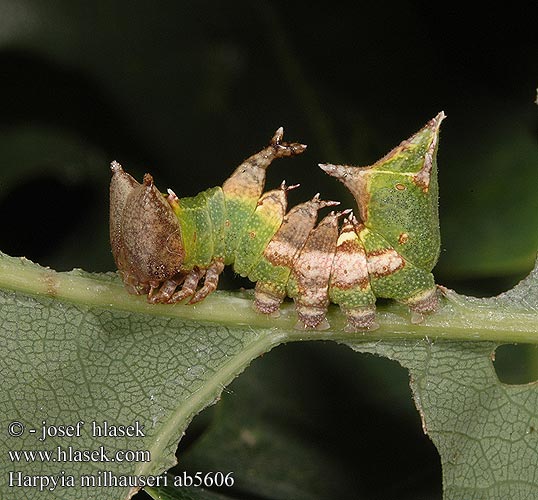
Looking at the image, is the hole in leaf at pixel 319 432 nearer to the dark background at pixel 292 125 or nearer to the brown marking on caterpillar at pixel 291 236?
the dark background at pixel 292 125

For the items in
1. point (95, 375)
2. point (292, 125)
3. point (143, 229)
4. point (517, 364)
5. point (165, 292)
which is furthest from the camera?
point (292, 125)

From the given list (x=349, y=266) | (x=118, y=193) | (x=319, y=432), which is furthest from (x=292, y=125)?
(x=118, y=193)

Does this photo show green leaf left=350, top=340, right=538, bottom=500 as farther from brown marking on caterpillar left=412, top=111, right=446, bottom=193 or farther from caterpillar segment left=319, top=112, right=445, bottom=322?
brown marking on caterpillar left=412, top=111, right=446, bottom=193

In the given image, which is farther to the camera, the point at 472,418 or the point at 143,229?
the point at 472,418

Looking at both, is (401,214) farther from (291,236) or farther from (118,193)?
(118,193)

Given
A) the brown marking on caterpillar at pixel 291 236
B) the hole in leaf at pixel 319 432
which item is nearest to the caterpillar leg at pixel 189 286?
the brown marking on caterpillar at pixel 291 236

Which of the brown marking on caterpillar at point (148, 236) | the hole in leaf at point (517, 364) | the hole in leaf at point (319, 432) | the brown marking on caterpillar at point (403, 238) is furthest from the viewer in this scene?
the hole in leaf at point (319, 432)
